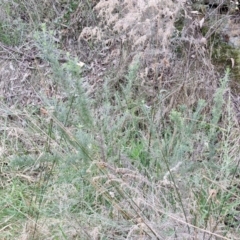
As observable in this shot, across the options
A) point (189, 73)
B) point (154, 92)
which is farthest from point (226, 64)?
point (154, 92)

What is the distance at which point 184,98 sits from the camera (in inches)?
115

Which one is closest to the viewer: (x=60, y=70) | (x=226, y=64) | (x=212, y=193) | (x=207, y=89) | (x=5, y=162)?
(x=212, y=193)

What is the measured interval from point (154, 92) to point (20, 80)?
1.14 metres

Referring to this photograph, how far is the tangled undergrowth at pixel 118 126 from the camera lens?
199 centimetres

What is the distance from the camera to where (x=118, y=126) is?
255 cm

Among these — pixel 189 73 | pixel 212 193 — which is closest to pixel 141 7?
pixel 189 73

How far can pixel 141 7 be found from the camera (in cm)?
290

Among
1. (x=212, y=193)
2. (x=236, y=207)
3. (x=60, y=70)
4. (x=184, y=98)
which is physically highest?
(x=60, y=70)

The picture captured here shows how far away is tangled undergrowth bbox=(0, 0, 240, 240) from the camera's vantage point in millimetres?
1992

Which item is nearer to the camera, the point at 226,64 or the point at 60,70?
the point at 60,70

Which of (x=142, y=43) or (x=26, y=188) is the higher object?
(x=142, y=43)

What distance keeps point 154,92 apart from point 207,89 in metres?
0.36

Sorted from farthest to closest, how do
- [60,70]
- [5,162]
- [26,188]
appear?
[5,162] → [26,188] → [60,70]

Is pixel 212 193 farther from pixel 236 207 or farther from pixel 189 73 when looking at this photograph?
pixel 189 73
